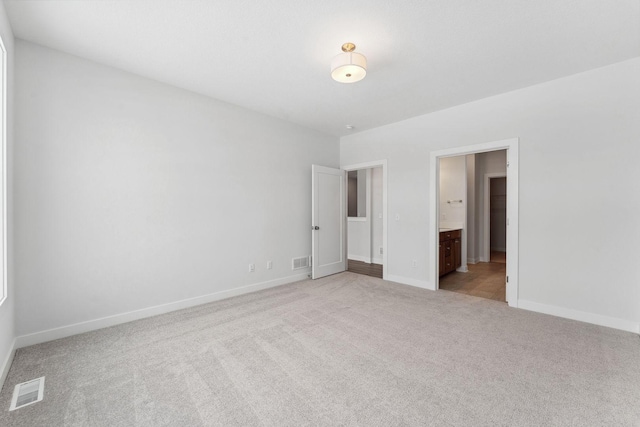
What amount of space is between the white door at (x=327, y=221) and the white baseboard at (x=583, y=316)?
9.46 feet

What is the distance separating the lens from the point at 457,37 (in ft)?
7.53

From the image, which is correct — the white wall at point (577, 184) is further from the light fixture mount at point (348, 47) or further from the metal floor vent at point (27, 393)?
the metal floor vent at point (27, 393)

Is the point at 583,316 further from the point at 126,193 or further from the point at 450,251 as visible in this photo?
the point at 126,193

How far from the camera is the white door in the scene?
4.77 metres

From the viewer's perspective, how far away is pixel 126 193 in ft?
9.53

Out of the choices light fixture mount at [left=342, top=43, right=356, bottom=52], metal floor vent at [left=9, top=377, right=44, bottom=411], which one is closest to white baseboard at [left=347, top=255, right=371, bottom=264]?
light fixture mount at [left=342, top=43, right=356, bottom=52]

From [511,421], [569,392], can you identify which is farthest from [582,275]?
[511,421]

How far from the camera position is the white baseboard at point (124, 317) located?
2451 millimetres

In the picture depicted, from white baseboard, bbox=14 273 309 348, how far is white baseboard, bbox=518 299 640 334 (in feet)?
11.5

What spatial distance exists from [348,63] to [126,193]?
2657 mm

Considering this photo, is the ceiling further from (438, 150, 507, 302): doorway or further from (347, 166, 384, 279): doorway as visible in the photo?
(347, 166, 384, 279): doorway

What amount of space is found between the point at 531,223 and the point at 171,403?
159 inches

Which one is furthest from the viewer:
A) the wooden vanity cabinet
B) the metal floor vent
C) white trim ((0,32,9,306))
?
the wooden vanity cabinet

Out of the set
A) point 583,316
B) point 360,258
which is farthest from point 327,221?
point 583,316
